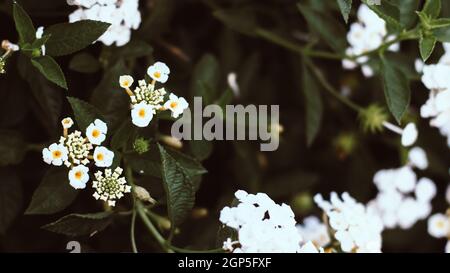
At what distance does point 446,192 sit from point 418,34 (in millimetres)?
769

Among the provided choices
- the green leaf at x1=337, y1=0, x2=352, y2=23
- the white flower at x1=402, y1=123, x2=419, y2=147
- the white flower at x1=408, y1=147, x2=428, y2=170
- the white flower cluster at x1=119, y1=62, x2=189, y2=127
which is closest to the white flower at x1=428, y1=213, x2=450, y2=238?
the white flower at x1=408, y1=147, x2=428, y2=170

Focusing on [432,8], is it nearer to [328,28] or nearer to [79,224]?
[328,28]

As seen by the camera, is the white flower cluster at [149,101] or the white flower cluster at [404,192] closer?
the white flower cluster at [149,101]

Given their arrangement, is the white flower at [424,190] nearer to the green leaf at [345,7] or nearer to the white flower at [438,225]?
the white flower at [438,225]

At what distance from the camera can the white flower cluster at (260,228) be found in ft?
3.71

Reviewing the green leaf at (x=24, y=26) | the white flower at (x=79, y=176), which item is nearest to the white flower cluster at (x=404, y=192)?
the white flower at (x=79, y=176)

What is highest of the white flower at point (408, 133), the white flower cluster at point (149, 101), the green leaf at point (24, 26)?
the white flower at point (408, 133)

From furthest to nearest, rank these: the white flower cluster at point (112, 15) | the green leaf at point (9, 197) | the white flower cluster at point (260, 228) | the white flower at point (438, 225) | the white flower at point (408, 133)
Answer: the white flower at point (438, 225) → the white flower at point (408, 133) → the green leaf at point (9, 197) → the white flower cluster at point (112, 15) → the white flower cluster at point (260, 228)

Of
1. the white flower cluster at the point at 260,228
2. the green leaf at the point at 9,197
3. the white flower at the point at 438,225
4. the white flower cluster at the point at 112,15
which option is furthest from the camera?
the white flower at the point at 438,225

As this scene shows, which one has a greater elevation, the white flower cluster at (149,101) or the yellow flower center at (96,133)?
the white flower cluster at (149,101)

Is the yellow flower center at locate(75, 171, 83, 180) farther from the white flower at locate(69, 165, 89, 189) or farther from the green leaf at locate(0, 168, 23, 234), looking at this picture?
the green leaf at locate(0, 168, 23, 234)

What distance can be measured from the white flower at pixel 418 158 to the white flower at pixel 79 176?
1034 mm

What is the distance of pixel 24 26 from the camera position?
121cm

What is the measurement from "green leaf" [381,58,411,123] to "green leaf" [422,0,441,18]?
0.46 feet
